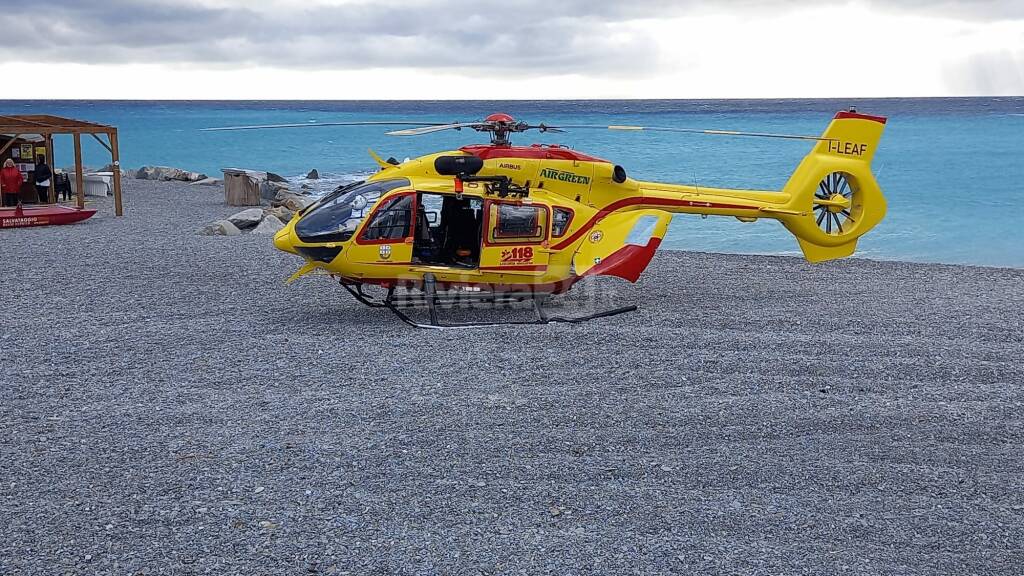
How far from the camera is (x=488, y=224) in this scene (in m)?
9.59

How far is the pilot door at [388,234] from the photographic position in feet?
30.3

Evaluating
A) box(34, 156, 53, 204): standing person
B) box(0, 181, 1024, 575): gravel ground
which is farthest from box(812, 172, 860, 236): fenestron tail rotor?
box(34, 156, 53, 204): standing person

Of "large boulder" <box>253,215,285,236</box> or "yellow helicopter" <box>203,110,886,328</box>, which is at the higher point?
"yellow helicopter" <box>203,110,886,328</box>

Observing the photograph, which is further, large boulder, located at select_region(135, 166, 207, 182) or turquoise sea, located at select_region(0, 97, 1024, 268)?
large boulder, located at select_region(135, 166, 207, 182)

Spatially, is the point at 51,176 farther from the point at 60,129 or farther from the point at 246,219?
the point at 246,219

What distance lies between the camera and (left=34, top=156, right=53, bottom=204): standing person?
1962 cm

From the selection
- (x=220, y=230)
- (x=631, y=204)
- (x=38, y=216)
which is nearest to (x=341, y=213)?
(x=631, y=204)

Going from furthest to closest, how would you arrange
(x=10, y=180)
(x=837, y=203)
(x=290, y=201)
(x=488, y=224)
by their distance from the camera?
(x=290, y=201)
(x=10, y=180)
(x=837, y=203)
(x=488, y=224)

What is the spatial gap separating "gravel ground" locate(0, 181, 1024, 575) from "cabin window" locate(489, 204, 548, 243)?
1.04 m

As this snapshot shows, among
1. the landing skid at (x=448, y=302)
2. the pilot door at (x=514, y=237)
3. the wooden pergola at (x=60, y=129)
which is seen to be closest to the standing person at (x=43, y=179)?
the wooden pergola at (x=60, y=129)

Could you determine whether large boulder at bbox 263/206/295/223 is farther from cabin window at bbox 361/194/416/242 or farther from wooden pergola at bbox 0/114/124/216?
cabin window at bbox 361/194/416/242

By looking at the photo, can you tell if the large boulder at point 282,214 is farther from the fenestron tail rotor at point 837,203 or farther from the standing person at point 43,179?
the fenestron tail rotor at point 837,203

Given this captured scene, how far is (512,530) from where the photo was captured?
5090 millimetres

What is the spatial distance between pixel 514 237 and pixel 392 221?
4.21ft
